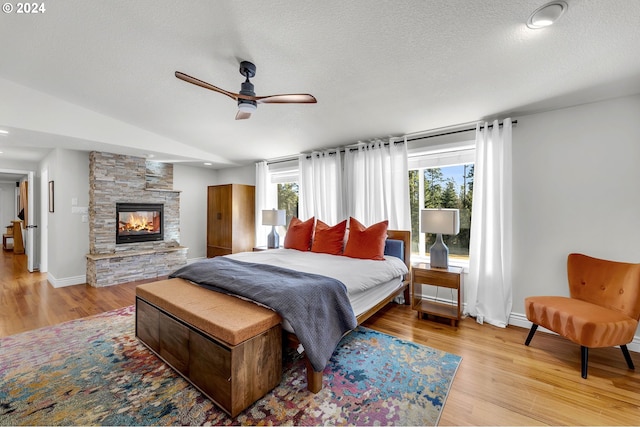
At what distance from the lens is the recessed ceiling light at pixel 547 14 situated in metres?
1.60

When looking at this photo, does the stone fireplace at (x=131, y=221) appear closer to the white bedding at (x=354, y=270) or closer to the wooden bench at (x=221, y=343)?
the white bedding at (x=354, y=270)

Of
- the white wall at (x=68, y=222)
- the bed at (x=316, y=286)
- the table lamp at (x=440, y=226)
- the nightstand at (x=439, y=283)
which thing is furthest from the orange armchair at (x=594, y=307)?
the white wall at (x=68, y=222)

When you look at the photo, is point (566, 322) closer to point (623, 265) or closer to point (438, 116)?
point (623, 265)

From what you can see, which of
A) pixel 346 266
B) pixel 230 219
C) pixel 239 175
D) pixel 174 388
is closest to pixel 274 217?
pixel 230 219

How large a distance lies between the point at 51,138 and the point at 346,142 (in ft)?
13.7

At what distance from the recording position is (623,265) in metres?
2.31

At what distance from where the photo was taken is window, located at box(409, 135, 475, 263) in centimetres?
348

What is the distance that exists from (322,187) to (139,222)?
3.63m

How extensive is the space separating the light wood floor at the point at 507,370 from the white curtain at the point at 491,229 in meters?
0.25

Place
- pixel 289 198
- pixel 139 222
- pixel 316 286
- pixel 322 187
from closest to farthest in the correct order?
pixel 316 286 < pixel 322 187 < pixel 139 222 < pixel 289 198

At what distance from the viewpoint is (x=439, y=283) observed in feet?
9.86

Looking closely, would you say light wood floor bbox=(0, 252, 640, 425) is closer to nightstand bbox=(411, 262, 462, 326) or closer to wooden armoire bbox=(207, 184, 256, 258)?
nightstand bbox=(411, 262, 462, 326)

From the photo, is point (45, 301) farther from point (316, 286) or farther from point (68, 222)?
point (316, 286)

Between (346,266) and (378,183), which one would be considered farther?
(378,183)
